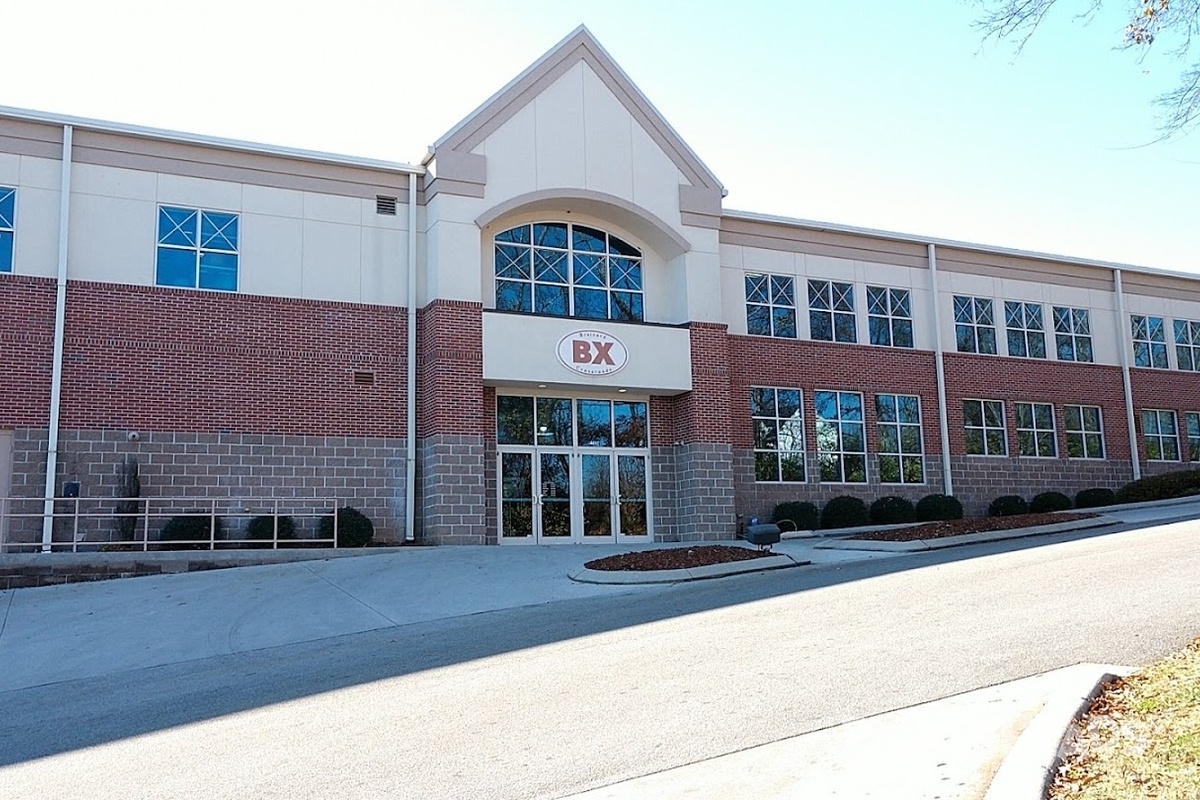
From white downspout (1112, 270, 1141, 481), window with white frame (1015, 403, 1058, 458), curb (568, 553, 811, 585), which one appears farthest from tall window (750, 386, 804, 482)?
white downspout (1112, 270, 1141, 481)

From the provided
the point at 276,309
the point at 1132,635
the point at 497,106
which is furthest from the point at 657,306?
the point at 1132,635

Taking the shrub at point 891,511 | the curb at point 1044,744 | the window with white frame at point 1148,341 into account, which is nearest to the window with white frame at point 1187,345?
the window with white frame at point 1148,341

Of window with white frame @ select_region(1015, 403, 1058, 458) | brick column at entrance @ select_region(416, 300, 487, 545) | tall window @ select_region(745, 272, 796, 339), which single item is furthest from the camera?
window with white frame @ select_region(1015, 403, 1058, 458)

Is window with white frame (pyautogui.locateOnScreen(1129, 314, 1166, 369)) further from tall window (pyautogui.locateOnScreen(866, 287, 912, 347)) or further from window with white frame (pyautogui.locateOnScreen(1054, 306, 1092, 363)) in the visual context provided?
tall window (pyautogui.locateOnScreen(866, 287, 912, 347))

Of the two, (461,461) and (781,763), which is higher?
(461,461)

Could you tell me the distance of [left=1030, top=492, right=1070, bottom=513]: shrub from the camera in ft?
90.8

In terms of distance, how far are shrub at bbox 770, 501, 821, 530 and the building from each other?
0.40 m

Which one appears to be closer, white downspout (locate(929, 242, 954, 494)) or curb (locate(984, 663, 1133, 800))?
curb (locate(984, 663, 1133, 800))

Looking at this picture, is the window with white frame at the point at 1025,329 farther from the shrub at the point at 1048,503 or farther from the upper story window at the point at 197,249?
the upper story window at the point at 197,249

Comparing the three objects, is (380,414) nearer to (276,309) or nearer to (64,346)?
(276,309)

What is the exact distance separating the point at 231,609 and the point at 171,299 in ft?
26.5

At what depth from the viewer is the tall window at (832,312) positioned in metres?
26.8

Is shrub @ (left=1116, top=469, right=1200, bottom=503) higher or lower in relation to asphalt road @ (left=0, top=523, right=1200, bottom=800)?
higher

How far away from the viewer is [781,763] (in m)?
6.39
